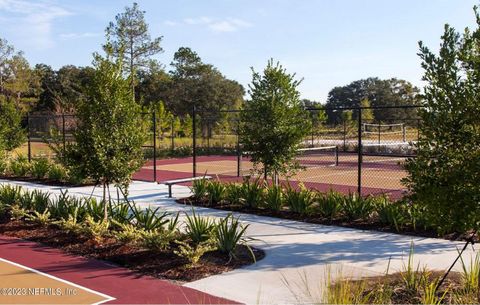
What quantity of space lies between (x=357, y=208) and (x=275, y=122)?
295cm

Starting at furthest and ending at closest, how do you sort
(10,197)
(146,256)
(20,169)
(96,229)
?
(20,169)
(10,197)
(96,229)
(146,256)

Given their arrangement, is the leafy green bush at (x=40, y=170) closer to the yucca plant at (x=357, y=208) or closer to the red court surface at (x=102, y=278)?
the red court surface at (x=102, y=278)

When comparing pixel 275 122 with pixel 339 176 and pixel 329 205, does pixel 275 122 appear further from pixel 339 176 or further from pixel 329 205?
pixel 339 176

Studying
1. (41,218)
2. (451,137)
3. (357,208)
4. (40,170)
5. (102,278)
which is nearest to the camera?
(451,137)

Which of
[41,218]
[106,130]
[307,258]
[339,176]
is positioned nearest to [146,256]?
[307,258]

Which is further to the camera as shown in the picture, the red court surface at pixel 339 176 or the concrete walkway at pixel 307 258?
the red court surface at pixel 339 176

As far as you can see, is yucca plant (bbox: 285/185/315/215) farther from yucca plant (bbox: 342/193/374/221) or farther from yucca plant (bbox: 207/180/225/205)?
yucca plant (bbox: 207/180/225/205)

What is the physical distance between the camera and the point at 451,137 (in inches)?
204

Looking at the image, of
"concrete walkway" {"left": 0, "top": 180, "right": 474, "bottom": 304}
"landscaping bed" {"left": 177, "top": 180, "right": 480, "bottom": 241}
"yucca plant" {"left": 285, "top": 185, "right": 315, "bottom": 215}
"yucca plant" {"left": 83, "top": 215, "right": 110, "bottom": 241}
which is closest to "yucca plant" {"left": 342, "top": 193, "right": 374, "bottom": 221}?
→ "landscaping bed" {"left": 177, "top": 180, "right": 480, "bottom": 241}

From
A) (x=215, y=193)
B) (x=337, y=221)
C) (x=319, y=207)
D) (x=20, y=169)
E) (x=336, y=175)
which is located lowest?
(x=337, y=221)

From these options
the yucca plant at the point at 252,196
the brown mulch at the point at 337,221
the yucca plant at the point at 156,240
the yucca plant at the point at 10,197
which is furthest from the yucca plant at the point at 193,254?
the yucca plant at the point at 10,197

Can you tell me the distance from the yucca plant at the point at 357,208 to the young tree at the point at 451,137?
421 centimetres

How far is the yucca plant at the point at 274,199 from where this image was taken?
10.6m

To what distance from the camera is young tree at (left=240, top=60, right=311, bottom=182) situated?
11.4 metres
